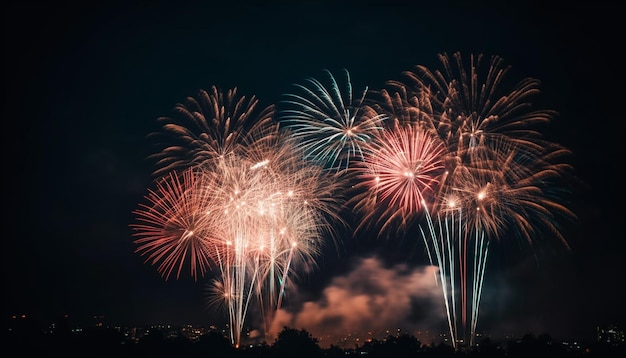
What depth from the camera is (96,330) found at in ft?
145

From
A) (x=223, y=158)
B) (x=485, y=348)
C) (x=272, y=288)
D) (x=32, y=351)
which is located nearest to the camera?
(x=223, y=158)

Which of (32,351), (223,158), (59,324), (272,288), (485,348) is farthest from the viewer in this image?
(59,324)

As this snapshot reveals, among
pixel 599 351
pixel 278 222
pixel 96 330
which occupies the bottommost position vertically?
pixel 599 351

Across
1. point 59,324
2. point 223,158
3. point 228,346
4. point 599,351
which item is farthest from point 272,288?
point 599,351

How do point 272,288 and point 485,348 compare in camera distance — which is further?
point 485,348

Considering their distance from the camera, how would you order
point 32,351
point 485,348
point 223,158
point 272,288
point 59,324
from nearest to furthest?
1. point 223,158
2. point 272,288
3. point 32,351
4. point 485,348
5. point 59,324

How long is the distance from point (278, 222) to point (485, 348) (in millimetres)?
22877

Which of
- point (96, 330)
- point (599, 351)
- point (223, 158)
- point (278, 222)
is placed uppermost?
point (223, 158)

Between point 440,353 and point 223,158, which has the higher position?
point 223,158

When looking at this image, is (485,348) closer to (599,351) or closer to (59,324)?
(599,351)

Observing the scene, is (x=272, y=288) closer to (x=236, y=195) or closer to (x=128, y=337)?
(x=236, y=195)

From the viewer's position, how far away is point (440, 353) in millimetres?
43688

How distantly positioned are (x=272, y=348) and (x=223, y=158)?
80.4 feet

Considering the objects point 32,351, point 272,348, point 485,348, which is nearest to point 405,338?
point 485,348
